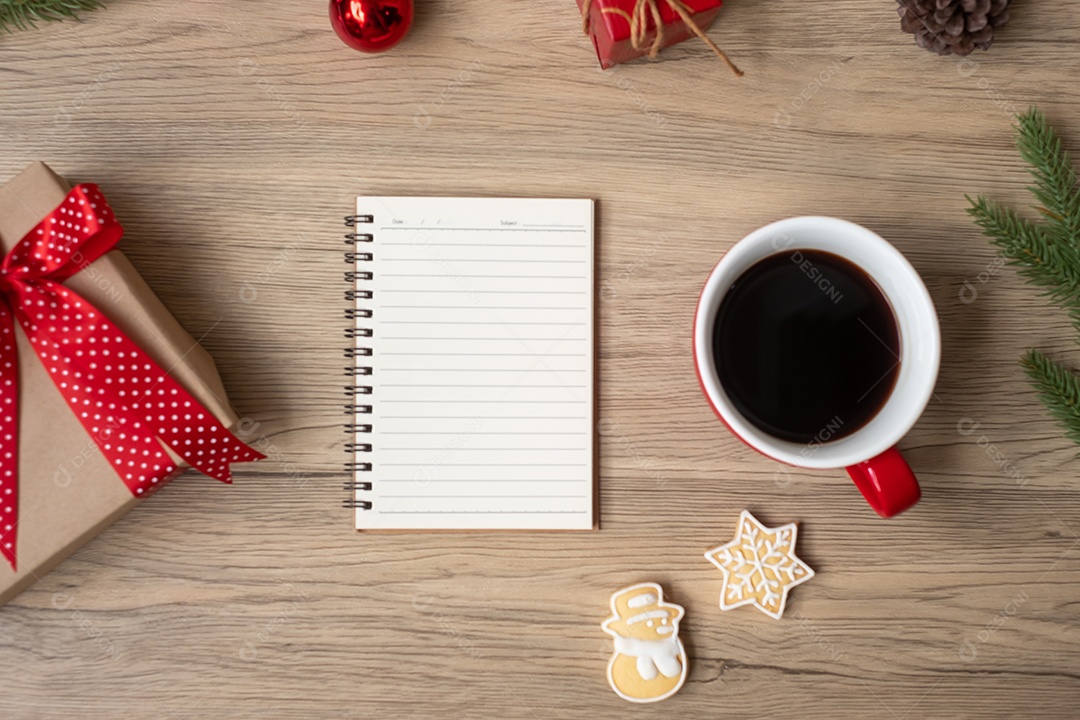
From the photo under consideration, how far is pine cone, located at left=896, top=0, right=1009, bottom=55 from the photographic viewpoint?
0.68m

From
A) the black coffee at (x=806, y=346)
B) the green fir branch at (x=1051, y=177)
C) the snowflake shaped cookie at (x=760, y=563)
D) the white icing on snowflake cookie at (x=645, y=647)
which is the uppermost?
the green fir branch at (x=1051, y=177)

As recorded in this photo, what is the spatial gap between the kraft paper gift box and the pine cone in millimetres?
733

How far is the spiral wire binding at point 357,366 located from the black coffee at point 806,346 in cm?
32

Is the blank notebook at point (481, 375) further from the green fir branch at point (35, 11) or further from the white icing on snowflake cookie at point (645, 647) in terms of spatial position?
the green fir branch at point (35, 11)

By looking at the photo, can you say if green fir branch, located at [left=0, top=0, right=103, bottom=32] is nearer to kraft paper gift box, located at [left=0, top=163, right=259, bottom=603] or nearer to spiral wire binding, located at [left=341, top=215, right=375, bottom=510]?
kraft paper gift box, located at [left=0, top=163, right=259, bottom=603]

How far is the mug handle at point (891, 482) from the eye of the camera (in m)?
0.60

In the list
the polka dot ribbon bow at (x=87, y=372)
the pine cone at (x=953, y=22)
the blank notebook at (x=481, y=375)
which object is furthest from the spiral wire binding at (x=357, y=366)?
the pine cone at (x=953, y=22)

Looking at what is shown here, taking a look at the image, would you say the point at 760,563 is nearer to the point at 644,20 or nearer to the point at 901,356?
the point at 901,356

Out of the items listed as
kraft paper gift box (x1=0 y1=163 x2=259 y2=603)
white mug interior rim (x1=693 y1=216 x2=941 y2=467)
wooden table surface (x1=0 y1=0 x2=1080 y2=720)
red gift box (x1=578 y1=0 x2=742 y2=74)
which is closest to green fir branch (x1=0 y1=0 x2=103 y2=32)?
wooden table surface (x1=0 y1=0 x2=1080 y2=720)

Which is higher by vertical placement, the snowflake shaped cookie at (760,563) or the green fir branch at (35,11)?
the green fir branch at (35,11)

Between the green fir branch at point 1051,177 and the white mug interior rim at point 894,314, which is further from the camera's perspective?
the green fir branch at point 1051,177

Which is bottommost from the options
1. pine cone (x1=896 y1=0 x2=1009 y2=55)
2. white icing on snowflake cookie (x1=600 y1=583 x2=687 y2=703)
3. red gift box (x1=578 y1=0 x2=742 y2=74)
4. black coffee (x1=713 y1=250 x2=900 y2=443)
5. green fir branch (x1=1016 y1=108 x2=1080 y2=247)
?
white icing on snowflake cookie (x1=600 y1=583 x2=687 y2=703)

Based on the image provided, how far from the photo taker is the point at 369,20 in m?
0.65

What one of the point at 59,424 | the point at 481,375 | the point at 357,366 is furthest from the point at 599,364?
the point at 59,424
